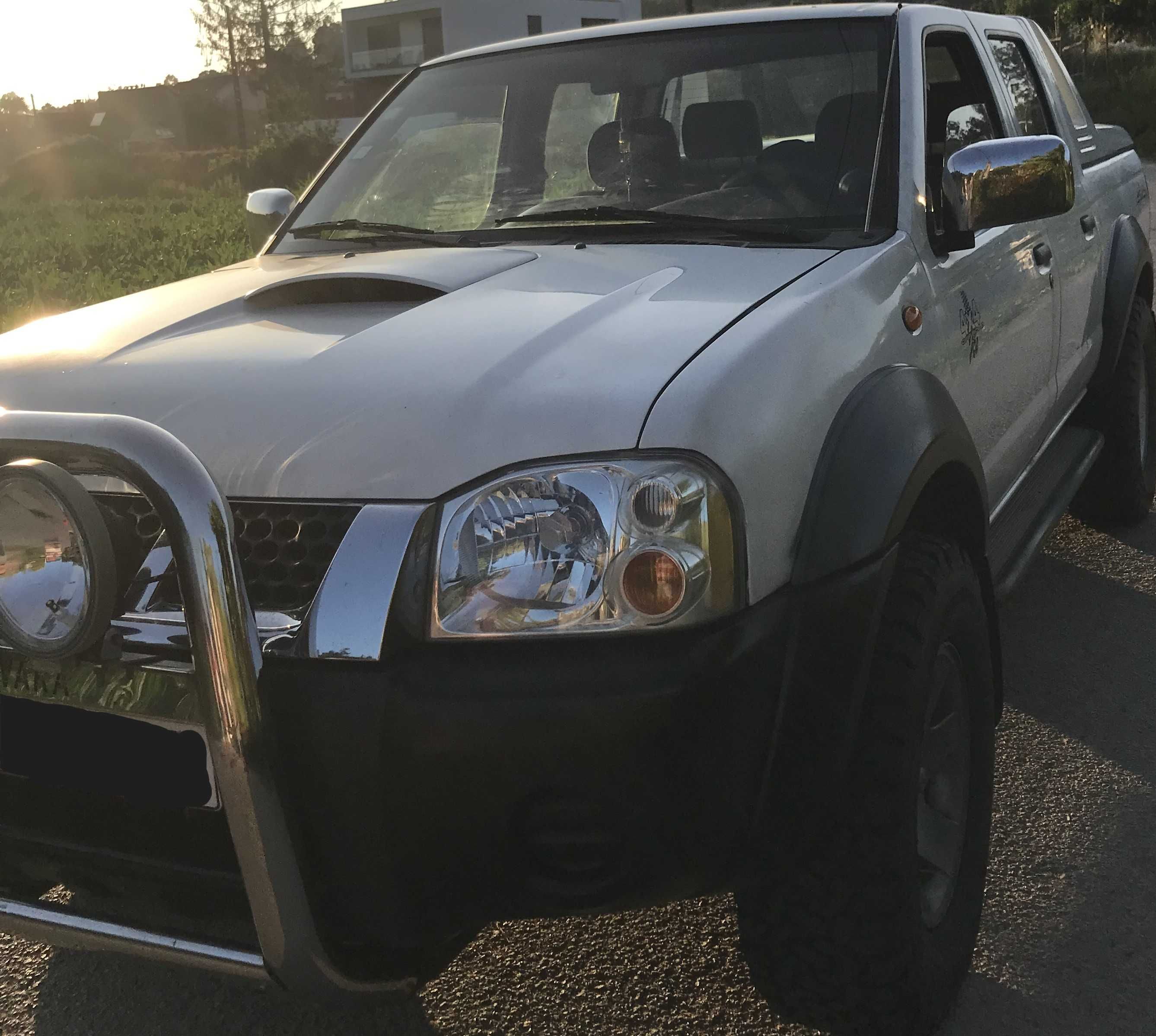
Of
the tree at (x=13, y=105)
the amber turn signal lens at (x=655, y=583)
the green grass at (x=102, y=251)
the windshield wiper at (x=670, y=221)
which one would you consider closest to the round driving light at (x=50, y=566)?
the amber turn signal lens at (x=655, y=583)

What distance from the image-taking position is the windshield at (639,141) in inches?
109

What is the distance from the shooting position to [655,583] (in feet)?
5.65

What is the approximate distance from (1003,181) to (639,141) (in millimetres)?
874

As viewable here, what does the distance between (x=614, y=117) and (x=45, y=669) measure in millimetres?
1994

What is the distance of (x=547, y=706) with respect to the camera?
1638mm

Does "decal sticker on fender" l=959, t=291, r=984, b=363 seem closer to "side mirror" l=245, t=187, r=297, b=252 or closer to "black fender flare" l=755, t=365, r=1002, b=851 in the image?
"black fender flare" l=755, t=365, r=1002, b=851

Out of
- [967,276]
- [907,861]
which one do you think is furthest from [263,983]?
[967,276]

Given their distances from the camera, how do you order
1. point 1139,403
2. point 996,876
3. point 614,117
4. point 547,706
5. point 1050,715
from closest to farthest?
point 547,706 → point 996,876 → point 614,117 → point 1050,715 → point 1139,403

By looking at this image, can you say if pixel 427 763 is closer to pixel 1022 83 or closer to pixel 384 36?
pixel 1022 83

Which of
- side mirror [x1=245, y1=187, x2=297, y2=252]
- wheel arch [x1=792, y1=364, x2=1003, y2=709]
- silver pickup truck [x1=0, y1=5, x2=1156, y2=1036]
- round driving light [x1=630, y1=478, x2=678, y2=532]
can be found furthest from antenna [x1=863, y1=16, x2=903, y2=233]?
side mirror [x1=245, y1=187, x2=297, y2=252]

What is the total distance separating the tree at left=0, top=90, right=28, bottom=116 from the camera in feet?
243

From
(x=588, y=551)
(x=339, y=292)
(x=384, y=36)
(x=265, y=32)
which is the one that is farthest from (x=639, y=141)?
(x=265, y=32)

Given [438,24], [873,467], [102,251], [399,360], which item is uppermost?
[438,24]

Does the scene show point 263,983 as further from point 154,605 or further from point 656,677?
point 656,677
